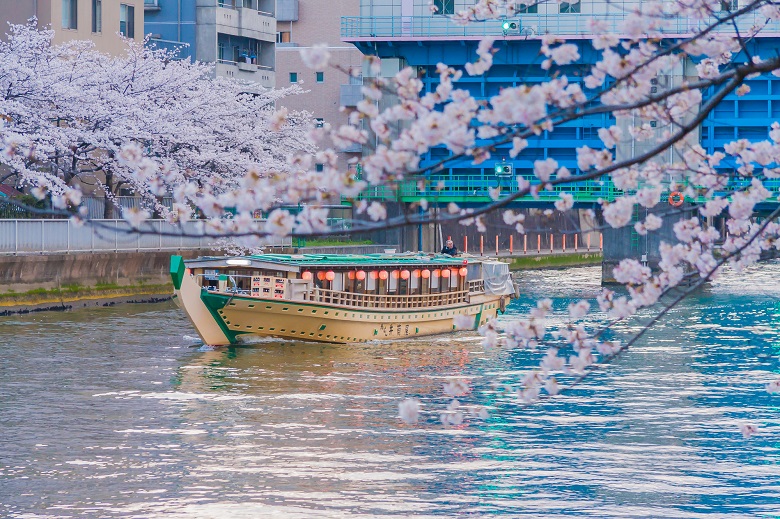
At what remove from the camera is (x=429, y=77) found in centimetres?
6019

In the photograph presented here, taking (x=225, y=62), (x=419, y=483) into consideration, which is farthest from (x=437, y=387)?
(x=225, y=62)

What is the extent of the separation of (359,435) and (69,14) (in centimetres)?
4175

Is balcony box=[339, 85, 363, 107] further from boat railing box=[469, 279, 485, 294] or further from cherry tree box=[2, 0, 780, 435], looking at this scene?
cherry tree box=[2, 0, 780, 435]

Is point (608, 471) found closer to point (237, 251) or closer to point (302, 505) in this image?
point (302, 505)

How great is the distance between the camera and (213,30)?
78.0 metres

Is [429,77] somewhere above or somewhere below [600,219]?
above

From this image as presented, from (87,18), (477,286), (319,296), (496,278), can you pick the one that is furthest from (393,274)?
(87,18)

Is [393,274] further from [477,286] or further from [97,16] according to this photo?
[97,16]

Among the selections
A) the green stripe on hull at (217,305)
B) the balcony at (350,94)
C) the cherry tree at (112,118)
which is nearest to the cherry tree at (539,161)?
the green stripe on hull at (217,305)

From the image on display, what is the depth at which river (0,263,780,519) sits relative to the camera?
17422mm

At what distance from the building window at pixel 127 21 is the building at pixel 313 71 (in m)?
20.3

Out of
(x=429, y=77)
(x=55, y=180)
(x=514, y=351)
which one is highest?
(x=429, y=77)

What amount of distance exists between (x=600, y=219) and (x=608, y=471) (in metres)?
77.3

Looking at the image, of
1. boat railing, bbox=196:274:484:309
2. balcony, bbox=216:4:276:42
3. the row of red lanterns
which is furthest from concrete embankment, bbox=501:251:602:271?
boat railing, bbox=196:274:484:309
